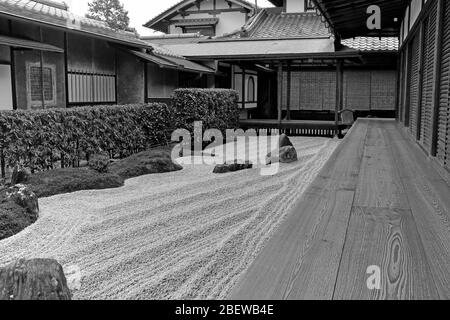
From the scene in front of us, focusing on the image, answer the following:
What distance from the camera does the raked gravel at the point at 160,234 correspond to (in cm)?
385

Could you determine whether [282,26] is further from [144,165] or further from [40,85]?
[144,165]

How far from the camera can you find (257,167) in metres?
9.72

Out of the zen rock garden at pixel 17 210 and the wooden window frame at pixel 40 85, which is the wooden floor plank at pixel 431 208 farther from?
the wooden window frame at pixel 40 85

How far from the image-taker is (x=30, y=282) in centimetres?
268

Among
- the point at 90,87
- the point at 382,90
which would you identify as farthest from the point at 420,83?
the point at 382,90

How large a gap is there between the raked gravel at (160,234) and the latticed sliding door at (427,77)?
199cm

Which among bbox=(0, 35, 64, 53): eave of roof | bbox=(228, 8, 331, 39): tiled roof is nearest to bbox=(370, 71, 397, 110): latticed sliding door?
bbox=(228, 8, 331, 39): tiled roof

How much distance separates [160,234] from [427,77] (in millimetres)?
4045

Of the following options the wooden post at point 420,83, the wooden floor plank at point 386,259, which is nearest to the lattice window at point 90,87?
the wooden post at point 420,83

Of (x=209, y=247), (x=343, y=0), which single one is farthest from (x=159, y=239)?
(x=343, y=0)

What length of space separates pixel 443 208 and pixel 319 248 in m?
1.20

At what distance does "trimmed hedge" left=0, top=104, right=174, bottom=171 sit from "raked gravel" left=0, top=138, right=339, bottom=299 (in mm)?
1236

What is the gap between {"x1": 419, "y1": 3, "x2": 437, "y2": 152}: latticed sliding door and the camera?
18.6ft

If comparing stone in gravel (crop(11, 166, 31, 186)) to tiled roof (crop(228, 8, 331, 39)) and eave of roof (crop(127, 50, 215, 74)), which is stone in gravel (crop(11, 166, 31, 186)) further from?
tiled roof (crop(228, 8, 331, 39))
